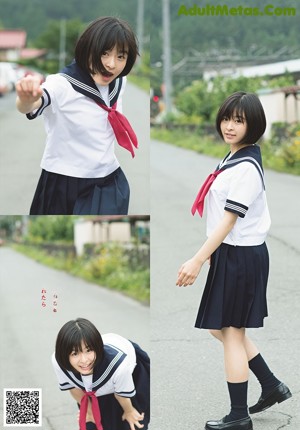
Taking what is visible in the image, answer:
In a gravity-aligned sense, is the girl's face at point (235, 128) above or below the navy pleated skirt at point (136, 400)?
above

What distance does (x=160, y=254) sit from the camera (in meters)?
5.39

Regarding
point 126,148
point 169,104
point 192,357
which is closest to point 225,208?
point 126,148

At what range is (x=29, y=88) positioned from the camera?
7.50ft

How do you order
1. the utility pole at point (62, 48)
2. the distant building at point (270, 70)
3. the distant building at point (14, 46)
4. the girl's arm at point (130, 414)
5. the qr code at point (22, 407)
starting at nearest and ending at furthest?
1. the girl's arm at point (130, 414)
2. the qr code at point (22, 407)
3. the distant building at point (14, 46)
4. the utility pole at point (62, 48)
5. the distant building at point (270, 70)

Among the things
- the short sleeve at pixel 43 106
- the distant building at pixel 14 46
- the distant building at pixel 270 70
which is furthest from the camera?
the distant building at pixel 270 70

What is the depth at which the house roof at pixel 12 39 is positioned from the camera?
319 cm

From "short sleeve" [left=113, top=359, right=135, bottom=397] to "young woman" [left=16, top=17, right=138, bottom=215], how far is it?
444 millimetres

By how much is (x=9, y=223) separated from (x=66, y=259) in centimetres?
30

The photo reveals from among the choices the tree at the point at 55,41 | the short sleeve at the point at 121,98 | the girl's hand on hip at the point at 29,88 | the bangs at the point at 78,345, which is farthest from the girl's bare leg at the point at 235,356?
the tree at the point at 55,41

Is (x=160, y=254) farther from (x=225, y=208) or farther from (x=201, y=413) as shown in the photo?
(x=225, y=208)

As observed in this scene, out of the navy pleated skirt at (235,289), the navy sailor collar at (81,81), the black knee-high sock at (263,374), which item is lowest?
the black knee-high sock at (263,374)

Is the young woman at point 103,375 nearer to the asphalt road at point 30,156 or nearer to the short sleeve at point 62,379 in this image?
the short sleeve at point 62,379

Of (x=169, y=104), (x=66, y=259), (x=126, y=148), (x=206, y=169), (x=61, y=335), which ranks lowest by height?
(x=61, y=335)

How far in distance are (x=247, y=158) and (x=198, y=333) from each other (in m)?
1.36
